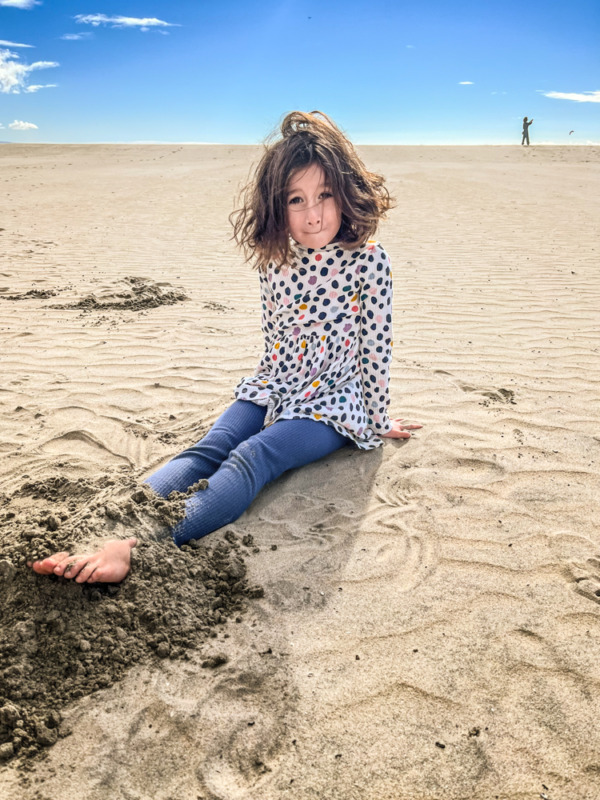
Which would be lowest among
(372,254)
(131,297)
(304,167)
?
(131,297)

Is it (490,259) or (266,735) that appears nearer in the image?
(266,735)

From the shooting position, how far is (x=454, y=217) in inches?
494

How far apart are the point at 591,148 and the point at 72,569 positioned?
36192mm

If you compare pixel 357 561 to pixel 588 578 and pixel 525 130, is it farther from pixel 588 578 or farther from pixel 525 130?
pixel 525 130

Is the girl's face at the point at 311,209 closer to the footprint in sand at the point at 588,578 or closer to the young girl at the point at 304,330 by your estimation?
the young girl at the point at 304,330

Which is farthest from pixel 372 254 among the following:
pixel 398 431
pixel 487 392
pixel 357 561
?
pixel 487 392

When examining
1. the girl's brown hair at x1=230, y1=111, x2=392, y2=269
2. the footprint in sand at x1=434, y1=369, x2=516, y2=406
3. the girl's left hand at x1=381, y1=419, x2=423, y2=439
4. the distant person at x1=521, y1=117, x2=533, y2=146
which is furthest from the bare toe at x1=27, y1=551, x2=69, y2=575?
the distant person at x1=521, y1=117, x2=533, y2=146

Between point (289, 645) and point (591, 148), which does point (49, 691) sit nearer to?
point (289, 645)

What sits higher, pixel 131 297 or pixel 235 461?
pixel 131 297

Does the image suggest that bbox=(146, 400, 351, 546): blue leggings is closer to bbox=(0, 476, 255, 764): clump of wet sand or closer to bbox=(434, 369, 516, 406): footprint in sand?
bbox=(0, 476, 255, 764): clump of wet sand

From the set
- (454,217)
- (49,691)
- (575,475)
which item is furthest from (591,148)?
(49,691)

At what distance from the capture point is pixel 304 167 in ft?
8.40

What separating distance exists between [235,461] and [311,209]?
3.62 ft

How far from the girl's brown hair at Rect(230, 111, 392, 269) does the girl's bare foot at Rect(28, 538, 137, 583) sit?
1.47 metres
